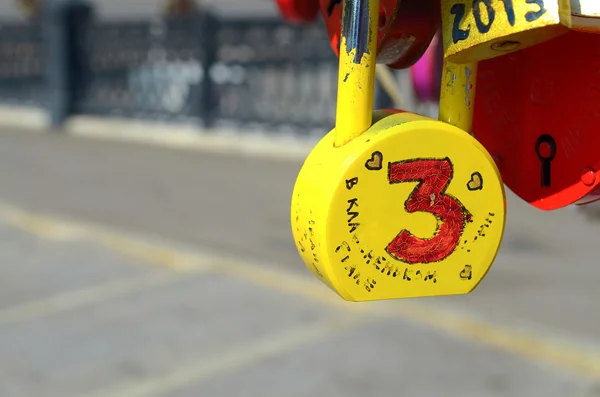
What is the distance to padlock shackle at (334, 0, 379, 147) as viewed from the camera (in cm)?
53

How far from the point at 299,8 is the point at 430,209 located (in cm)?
24

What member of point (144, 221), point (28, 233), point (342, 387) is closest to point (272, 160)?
point (144, 221)

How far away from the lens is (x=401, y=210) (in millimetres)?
526

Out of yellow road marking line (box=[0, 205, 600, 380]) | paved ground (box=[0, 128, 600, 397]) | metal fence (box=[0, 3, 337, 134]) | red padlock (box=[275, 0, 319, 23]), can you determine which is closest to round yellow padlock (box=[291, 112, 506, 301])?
red padlock (box=[275, 0, 319, 23])

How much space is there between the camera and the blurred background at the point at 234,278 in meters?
3.44

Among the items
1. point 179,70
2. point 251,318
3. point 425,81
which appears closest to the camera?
point 425,81

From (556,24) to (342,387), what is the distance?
2.96m

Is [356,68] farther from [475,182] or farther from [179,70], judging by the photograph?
[179,70]

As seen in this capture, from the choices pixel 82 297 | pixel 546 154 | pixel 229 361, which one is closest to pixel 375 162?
pixel 546 154

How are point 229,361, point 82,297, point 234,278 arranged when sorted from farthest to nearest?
1. point 234,278
2. point 82,297
3. point 229,361

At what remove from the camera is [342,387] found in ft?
10.9

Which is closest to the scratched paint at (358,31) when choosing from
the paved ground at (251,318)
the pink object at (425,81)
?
the pink object at (425,81)

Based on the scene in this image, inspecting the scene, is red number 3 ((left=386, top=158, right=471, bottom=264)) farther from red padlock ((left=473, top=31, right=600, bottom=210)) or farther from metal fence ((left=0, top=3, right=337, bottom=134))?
metal fence ((left=0, top=3, right=337, bottom=134))

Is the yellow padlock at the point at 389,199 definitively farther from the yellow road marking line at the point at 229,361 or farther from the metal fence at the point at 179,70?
the metal fence at the point at 179,70
